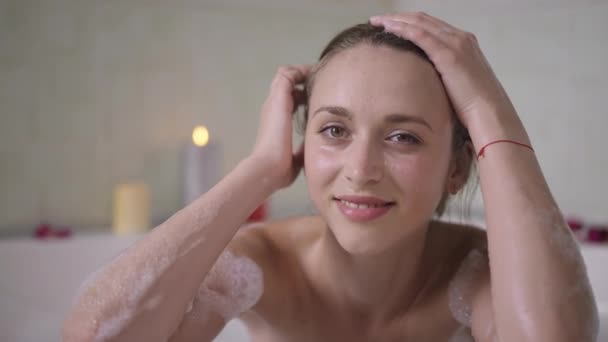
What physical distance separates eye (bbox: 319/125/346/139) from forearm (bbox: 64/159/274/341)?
0.17m

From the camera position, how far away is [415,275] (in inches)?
41.9

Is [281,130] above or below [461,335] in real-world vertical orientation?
above

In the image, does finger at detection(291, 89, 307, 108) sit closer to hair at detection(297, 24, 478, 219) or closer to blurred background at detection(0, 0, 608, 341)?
hair at detection(297, 24, 478, 219)

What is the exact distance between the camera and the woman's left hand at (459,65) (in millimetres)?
854

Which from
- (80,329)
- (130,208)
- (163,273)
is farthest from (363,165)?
(130,208)

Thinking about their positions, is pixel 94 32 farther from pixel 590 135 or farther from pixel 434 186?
pixel 590 135

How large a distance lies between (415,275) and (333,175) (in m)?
0.31

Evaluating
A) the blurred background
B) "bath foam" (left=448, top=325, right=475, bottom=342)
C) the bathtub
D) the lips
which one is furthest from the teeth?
the blurred background

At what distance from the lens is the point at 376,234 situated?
0.84m

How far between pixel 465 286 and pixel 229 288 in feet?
1.27

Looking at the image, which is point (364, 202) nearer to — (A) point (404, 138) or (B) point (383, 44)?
(A) point (404, 138)

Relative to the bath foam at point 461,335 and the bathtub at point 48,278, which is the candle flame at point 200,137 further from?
the bath foam at point 461,335

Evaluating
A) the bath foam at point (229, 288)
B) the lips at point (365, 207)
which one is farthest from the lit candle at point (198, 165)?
the lips at point (365, 207)

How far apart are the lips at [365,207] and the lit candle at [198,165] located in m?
1.02
